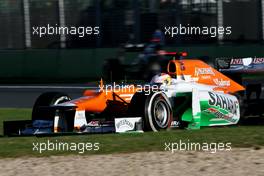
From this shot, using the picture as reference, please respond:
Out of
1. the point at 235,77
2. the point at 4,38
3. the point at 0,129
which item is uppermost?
the point at 4,38

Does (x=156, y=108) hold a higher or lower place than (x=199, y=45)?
lower

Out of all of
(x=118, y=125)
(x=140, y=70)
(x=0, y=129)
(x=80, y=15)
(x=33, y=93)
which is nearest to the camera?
(x=118, y=125)

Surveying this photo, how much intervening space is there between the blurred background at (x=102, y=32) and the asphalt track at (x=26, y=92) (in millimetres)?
2104

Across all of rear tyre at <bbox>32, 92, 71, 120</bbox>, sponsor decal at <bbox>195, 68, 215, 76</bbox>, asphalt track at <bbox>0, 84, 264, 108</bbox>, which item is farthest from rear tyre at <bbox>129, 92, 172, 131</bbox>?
asphalt track at <bbox>0, 84, 264, 108</bbox>

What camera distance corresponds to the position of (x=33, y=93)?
19.0 meters

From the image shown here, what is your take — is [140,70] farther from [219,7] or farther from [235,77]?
[235,77]

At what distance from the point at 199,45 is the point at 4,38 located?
7.83 metres

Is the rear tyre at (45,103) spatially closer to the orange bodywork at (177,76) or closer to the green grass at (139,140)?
the orange bodywork at (177,76)

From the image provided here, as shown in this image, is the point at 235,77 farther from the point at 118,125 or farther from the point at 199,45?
the point at 199,45

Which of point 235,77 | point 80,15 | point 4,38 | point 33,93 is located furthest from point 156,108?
point 4,38

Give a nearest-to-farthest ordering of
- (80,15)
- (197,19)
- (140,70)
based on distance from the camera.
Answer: (140,70) < (197,19) < (80,15)

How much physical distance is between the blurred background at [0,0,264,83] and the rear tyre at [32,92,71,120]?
10.6m

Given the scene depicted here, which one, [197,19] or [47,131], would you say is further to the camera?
[197,19]

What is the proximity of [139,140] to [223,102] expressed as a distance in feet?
7.25
